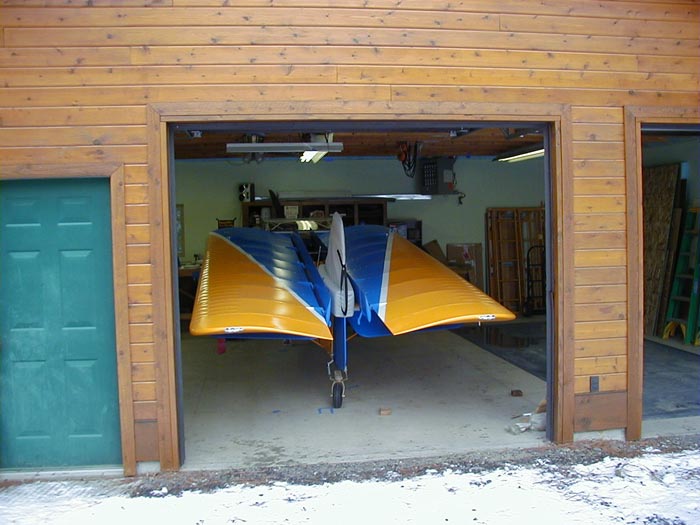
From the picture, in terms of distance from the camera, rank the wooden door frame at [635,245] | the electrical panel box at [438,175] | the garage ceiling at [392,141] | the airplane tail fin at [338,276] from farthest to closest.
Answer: the electrical panel box at [438,175] → the garage ceiling at [392,141] → the airplane tail fin at [338,276] → the wooden door frame at [635,245]

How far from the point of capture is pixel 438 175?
36.3ft

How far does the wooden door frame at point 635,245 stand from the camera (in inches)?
184

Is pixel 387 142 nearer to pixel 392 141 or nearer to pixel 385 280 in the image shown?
pixel 392 141

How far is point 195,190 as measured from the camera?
35.7 ft

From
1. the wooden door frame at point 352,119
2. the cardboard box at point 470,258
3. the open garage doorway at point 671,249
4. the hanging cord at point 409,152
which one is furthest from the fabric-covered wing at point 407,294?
the cardboard box at point 470,258

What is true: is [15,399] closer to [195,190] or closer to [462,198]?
[195,190]

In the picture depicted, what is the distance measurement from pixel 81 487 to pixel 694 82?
5081 mm

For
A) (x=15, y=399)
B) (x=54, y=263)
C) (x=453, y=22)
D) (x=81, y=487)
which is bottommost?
(x=81, y=487)

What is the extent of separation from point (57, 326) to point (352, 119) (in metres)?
2.37

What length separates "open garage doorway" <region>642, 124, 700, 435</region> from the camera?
316 inches

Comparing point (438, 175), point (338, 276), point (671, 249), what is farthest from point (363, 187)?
point (671, 249)

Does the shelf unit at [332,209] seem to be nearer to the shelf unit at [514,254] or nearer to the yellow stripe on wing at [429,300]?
the shelf unit at [514,254]

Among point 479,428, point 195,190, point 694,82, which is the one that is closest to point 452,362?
Result: point 479,428

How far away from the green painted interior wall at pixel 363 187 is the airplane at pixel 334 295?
3.09m
